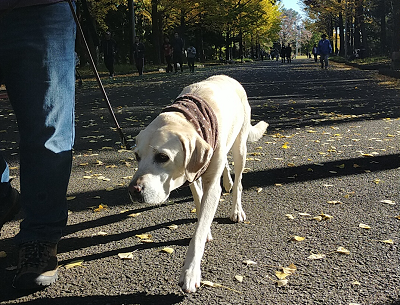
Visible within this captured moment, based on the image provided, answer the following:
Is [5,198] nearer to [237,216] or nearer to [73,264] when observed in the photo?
[73,264]

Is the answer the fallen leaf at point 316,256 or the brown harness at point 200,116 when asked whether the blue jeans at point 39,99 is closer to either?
the brown harness at point 200,116

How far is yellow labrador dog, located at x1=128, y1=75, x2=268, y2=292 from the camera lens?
241cm

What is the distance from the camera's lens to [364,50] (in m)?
35.8

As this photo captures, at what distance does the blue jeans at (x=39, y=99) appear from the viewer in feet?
8.52

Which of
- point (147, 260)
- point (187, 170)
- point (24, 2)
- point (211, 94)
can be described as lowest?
point (147, 260)

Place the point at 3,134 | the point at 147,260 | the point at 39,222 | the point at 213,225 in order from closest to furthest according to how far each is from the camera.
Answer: the point at 39,222, the point at 147,260, the point at 213,225, the point at 3,134

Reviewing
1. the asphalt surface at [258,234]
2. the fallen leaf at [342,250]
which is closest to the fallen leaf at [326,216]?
the asphalt surface at [258,234]

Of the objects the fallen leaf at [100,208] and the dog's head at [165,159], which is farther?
the fallen leaf at [100,208]

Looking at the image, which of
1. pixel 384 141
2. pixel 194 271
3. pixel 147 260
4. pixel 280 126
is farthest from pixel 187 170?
pixel 280 126

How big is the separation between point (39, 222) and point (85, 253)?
20.1 inches

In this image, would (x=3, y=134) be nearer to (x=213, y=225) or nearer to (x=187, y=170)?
(x=213, y=225)

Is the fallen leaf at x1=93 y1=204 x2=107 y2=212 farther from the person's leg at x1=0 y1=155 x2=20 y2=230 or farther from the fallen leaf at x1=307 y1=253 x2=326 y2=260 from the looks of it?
the fallen leaf at x1=307 y1=253 x2=326 y2=260

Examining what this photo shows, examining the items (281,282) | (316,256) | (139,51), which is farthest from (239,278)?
(139,51)

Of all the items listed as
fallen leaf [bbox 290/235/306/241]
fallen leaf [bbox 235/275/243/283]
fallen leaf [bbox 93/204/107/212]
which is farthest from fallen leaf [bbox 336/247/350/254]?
fallen leaf [bbox 93/204/107/212]
